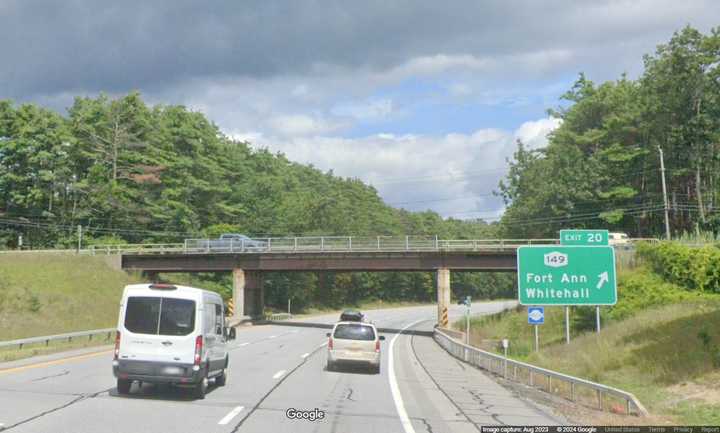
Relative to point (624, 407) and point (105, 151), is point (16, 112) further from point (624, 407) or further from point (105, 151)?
point (624, 407)

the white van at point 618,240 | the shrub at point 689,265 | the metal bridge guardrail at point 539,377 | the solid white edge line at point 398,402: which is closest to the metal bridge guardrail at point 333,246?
the white van at point 618,240

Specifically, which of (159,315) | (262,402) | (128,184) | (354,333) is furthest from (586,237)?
(128,184)

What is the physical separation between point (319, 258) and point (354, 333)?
36.8 m

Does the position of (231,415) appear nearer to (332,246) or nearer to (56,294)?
(56,294)

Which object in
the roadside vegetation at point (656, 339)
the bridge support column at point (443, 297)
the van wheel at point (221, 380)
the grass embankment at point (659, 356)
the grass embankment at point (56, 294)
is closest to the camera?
the grass embankment at point (659, 356)

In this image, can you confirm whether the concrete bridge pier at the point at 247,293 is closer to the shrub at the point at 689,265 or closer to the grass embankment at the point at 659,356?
the grass embankment at the point at 659,356

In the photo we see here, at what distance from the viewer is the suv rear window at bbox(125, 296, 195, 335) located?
14.4m

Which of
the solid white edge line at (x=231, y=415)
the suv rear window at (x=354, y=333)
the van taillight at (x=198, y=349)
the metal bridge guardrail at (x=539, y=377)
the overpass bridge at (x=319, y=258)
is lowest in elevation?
the metal bridge guardrail at (x=539, y=377)

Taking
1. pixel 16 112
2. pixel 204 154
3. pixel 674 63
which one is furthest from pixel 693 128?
pixel 16 112

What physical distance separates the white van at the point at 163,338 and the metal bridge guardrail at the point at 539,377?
8.22 metres

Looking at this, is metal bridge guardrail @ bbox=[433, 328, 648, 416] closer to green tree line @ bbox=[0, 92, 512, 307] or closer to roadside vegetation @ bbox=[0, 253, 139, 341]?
roadside vegetation @ bbox=[0, 253, 139, 341]

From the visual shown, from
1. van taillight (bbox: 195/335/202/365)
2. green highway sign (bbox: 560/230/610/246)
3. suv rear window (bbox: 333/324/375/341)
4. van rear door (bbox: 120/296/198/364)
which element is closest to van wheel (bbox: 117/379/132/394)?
van rear door (bbox: 120/296/198/364)

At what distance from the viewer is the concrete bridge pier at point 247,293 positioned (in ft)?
206

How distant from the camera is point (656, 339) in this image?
23.4 meters
